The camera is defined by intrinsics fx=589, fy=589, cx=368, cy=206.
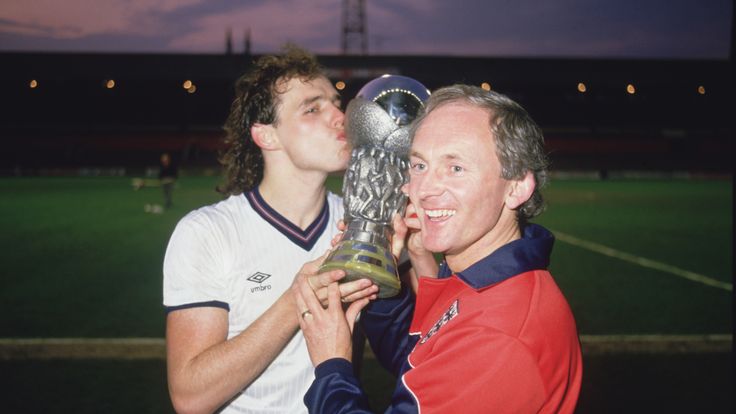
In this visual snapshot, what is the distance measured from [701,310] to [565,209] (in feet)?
38.9

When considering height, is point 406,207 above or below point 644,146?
above

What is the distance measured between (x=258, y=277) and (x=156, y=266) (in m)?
7.93

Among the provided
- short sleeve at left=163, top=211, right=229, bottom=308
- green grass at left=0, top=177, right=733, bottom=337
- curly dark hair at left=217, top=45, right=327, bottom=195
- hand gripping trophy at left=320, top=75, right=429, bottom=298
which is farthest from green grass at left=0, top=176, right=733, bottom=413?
hand gripping trophy at left=320, top=75, right=429, bottom=298

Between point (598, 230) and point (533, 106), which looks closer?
point (598, 230)

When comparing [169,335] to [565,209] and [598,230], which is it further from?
[565,209]

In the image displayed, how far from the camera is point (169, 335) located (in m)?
2.23

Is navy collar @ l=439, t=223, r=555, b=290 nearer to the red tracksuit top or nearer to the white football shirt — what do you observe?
the red tracksuit top

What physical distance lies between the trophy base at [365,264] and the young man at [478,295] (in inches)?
3.2

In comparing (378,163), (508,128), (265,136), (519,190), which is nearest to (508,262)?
(519,190)

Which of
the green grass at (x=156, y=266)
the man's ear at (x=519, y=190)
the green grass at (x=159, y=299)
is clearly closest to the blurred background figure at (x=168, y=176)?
the green grass at (x=156, y=266)

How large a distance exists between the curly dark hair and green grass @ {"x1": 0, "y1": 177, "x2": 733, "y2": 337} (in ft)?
12.4

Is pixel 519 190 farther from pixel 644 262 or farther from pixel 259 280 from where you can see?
pixel 644 262

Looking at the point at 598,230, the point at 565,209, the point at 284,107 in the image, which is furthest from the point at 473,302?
the point at 565,209

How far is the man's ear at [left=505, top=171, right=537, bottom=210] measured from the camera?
6.39 feet
